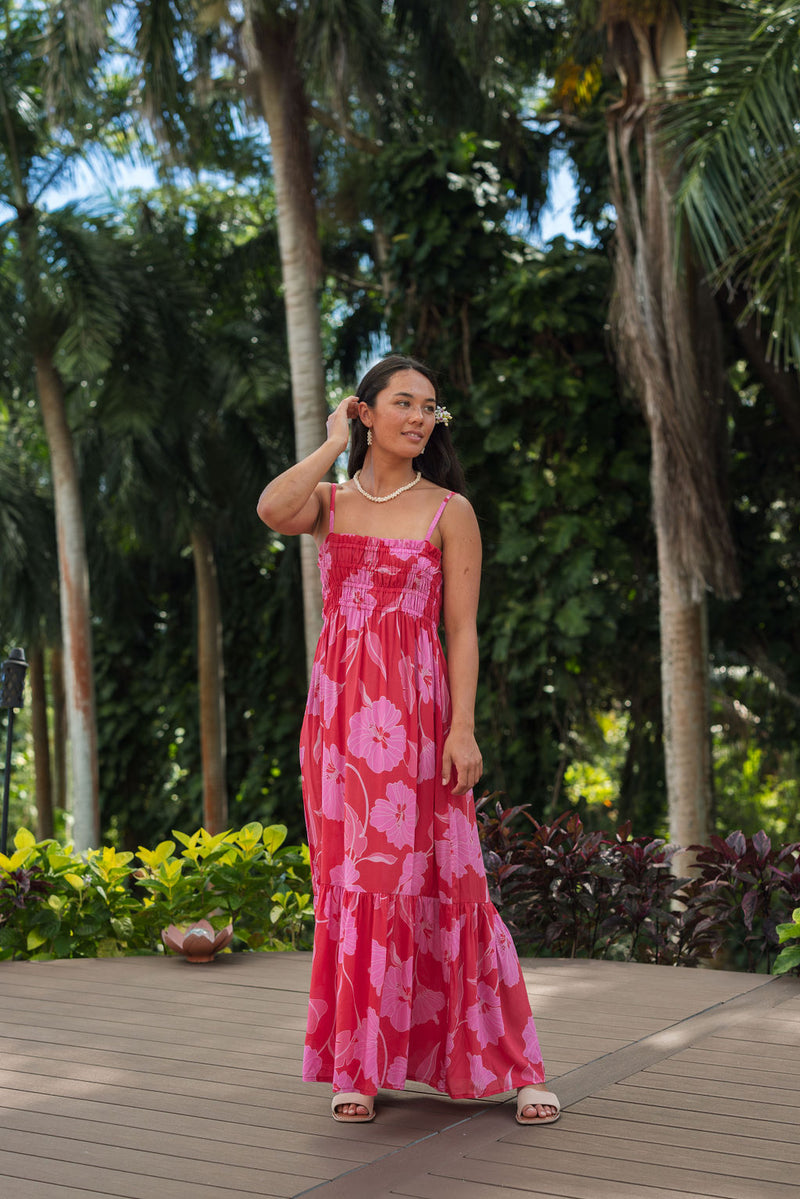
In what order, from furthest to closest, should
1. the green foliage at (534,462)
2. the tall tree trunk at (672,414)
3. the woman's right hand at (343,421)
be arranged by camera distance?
the green foliage at (534,462), the tall tree trunk at (672,414), the woman's right hand at (343,421)

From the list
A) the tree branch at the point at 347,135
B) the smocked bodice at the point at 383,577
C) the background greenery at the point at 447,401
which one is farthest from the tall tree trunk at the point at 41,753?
the smocked bodice at the point at 383,577

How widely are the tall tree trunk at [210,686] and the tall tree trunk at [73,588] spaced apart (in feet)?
5.50

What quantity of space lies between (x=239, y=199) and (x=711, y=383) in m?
7.95

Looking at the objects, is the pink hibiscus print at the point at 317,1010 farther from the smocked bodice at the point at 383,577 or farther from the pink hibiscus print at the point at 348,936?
the smocked bodice at the point at 383,577

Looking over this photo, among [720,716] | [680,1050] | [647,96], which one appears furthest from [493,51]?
[680,1050]

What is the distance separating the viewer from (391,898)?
2539 mm

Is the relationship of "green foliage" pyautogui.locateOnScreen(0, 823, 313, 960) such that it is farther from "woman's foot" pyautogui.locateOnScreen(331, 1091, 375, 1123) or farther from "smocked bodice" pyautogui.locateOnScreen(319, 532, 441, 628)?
"smocked bodice" pyautogui.locateOnScreen(319, 532, 441, 628)

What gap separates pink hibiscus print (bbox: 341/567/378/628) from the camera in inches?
106

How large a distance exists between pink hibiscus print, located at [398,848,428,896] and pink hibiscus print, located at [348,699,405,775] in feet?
0.65

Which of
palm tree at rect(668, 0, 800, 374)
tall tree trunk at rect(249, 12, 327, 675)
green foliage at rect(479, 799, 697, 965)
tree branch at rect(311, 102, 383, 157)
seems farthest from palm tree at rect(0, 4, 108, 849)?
green foliage at rect(479, 799, 697, 965)

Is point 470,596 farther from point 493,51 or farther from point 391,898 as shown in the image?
point 493,51

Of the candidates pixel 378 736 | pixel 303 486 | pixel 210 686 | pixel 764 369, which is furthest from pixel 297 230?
pixel 378 736

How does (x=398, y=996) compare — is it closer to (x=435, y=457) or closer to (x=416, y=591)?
Result: (x=416, y=591)

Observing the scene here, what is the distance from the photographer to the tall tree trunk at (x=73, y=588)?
10.3 m
